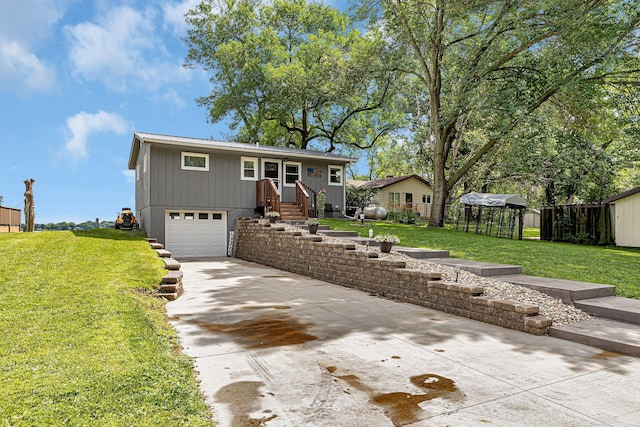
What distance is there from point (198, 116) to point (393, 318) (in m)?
25.3

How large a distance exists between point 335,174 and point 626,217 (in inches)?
450

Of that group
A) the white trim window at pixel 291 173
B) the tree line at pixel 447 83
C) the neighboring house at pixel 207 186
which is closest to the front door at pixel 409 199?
the tree line at pixel 447 83

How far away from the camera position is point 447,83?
17.7 metres

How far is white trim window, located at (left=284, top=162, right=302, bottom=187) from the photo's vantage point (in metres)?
15.8

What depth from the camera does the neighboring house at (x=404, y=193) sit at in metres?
29.4

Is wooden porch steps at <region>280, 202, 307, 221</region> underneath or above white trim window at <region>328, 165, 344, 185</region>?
underneath

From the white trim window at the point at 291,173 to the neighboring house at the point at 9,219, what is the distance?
1174cm

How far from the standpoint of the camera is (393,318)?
539 centimetres

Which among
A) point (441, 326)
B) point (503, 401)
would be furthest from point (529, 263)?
point (503, 401)

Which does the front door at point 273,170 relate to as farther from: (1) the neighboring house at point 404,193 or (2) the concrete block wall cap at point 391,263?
(1) the neighboring house at point 404,193

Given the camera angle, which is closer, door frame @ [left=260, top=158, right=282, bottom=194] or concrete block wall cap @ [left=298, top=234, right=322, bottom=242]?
concrete block wall cap @ [left=298, top=234, right=322, bottom=242]

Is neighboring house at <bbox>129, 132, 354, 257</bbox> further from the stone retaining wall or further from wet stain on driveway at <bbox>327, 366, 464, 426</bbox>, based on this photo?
wet stain on driveway at <bbox>327, 366, 464, 426</bbox>

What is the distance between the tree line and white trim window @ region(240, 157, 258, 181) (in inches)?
285

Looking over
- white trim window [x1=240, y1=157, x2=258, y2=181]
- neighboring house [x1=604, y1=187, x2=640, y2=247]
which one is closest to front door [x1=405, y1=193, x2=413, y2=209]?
neighboring house [x1=604, y1=187, x2=640, y2=247]
